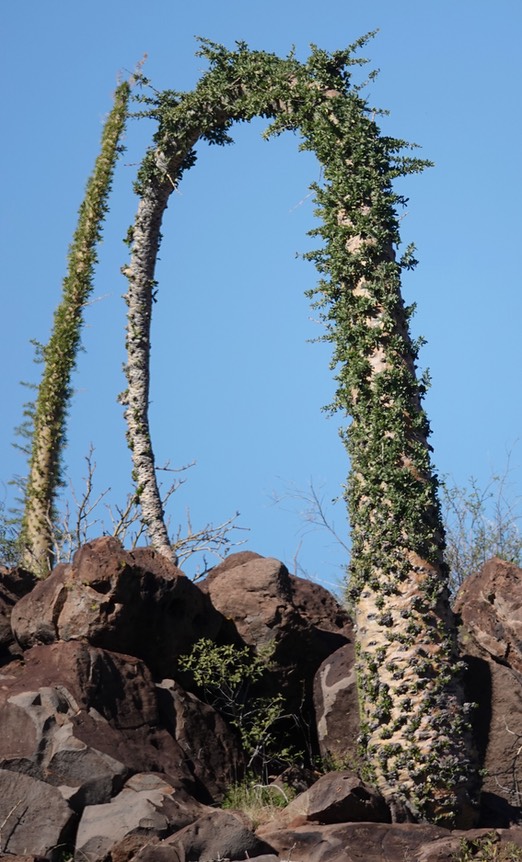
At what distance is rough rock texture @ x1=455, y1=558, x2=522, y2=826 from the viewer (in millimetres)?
10023

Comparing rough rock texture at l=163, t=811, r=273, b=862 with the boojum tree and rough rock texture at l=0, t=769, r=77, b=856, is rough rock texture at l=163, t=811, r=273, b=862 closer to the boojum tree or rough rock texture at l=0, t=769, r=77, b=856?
rough rock texture at l=0, t=769, r=77, b=856

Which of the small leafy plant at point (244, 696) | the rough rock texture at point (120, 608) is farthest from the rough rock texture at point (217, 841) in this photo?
the rough rock texture at point (120, 608)

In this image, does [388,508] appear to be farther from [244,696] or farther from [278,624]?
[244,696]

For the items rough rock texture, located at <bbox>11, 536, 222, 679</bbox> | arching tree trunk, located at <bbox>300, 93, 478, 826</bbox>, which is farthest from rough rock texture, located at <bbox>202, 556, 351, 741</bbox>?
arching tree trunk, located at <bbox>300, 93, 478, 826</bbox>

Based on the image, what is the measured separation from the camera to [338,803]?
837cm

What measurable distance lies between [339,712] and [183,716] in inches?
62.1

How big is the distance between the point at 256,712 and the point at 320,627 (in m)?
1.41

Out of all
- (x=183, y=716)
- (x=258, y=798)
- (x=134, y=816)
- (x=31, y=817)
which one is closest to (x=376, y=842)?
(x=258, y=798)

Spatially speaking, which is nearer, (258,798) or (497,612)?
(258,798)

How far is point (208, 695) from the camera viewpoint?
10773mm

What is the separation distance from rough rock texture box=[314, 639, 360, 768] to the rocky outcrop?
1 centimetres

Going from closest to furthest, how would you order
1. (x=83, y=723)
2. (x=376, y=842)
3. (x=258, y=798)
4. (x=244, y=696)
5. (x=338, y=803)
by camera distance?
(x=376, y=842), (x=338, y=803), (x=83, y=723), (x=258, y=798), (x=244, y=696)

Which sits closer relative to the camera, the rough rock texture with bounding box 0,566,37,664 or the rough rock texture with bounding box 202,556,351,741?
the rough rock texture with bounding box 0,566,37,664

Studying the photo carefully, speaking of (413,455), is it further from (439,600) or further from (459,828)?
(459,828)
